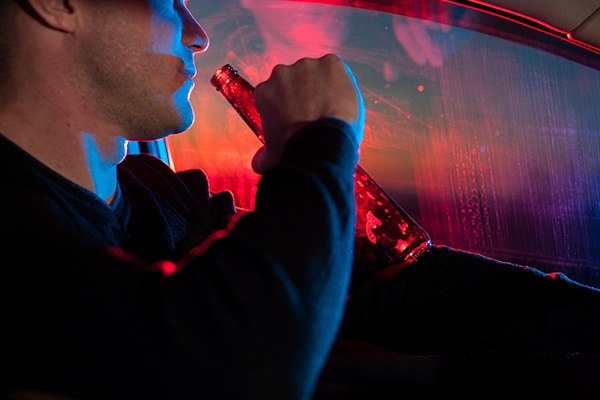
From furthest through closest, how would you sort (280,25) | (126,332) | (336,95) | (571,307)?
(280,25) → (571,307) → (336,95) → (126,332)

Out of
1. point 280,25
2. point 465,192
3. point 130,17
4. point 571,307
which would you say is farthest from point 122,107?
point 465,192

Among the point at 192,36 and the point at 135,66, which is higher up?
the point at 192,36

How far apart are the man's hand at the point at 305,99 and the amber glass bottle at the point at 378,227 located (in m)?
0.18

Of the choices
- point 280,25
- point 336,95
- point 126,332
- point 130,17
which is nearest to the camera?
point 126,332

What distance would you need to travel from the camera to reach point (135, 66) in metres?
0.51

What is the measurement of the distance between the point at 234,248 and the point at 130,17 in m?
0.45

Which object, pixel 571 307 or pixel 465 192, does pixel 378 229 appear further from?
pixel 465 192

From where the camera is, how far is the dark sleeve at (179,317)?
0.79ft

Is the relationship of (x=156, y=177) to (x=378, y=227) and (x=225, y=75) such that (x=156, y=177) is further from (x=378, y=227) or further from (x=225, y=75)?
(x=378, y=227)

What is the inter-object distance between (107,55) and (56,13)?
9 centimetres

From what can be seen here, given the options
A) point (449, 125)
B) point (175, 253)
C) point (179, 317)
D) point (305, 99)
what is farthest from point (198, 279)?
point (449, 125)

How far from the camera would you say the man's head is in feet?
1.61

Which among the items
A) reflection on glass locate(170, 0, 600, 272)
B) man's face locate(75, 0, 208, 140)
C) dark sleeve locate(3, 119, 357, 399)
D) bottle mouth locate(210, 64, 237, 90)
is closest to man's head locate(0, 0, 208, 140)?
man's face locate(75, 0, 208, 140)

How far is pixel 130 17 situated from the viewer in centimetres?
52
